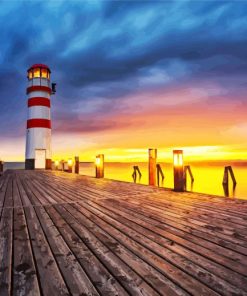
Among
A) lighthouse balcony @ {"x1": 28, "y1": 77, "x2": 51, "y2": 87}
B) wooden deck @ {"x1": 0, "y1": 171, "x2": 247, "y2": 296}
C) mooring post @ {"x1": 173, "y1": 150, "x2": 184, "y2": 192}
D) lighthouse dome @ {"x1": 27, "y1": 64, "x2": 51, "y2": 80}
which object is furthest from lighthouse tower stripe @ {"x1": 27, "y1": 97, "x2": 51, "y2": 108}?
wooden deck @ {"x1": 0, "y1": 171, "x2": 247, "y2": 296}

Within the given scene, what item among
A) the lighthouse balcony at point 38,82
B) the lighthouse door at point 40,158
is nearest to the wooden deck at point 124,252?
the lighthouse door at point 40,158

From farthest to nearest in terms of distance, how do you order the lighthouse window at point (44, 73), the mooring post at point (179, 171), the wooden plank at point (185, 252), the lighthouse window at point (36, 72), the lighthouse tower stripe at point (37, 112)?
the lighthouse window at point (44, 73), the lighthouse window at point (36, 72), the lighthouse tower stripe at point (37, 112), the mooring post at point (179, 171), the wooden plank at point (185, 252)

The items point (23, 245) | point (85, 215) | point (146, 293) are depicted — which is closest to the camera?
point (146, 293)

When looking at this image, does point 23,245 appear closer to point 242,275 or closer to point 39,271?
point 39,271

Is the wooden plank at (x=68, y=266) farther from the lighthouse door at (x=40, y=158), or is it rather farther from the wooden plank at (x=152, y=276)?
the lighthouse door at (x=40, y=158)

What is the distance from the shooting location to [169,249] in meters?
2.80

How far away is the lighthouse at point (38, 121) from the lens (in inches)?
874

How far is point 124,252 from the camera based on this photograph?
8.91 feet

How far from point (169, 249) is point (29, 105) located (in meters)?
22.8

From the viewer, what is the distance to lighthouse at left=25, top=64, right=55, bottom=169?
2219cm

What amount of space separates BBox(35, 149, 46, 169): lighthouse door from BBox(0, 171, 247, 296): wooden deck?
18.3 m

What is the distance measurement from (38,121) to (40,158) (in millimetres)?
3460

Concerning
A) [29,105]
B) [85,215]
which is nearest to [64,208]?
[85,215]

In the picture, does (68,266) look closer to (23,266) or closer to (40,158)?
(23,266)
